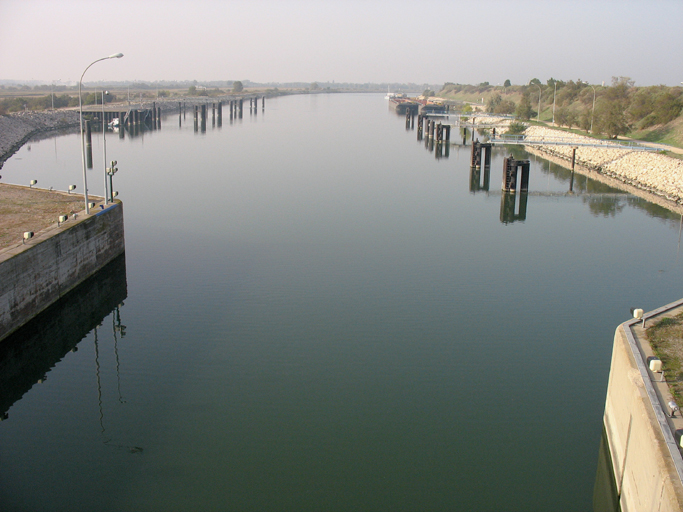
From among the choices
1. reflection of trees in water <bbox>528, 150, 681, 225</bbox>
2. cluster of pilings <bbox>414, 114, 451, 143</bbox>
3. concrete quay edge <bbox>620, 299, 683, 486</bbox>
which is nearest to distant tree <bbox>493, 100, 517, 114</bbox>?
cluster of pilings <bbox>414, 114, 451, 143</bbox>

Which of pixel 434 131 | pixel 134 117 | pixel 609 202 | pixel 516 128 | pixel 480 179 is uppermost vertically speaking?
pixel 134 117

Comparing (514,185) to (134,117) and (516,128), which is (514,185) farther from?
(134,117)

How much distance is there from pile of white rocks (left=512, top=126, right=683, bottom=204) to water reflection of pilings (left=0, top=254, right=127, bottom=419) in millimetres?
30476

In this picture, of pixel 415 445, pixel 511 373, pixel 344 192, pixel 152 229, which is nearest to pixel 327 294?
pixel 511 373

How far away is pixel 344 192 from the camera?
36.8 meters

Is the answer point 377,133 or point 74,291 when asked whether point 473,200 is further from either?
point 377,133

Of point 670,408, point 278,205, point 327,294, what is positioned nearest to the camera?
point 670,408

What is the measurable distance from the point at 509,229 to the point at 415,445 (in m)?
18.8

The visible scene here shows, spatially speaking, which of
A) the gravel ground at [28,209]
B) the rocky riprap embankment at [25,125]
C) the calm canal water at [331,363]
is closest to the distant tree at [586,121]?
the calm canal water at [331,363]

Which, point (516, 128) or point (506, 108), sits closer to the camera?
point (516, 128)

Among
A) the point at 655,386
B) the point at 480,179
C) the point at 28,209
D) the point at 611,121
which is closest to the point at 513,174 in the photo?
the point at 480,179

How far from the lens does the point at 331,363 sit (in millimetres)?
15617

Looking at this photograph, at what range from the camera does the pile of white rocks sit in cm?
3884

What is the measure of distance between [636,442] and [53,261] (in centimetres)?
1568
